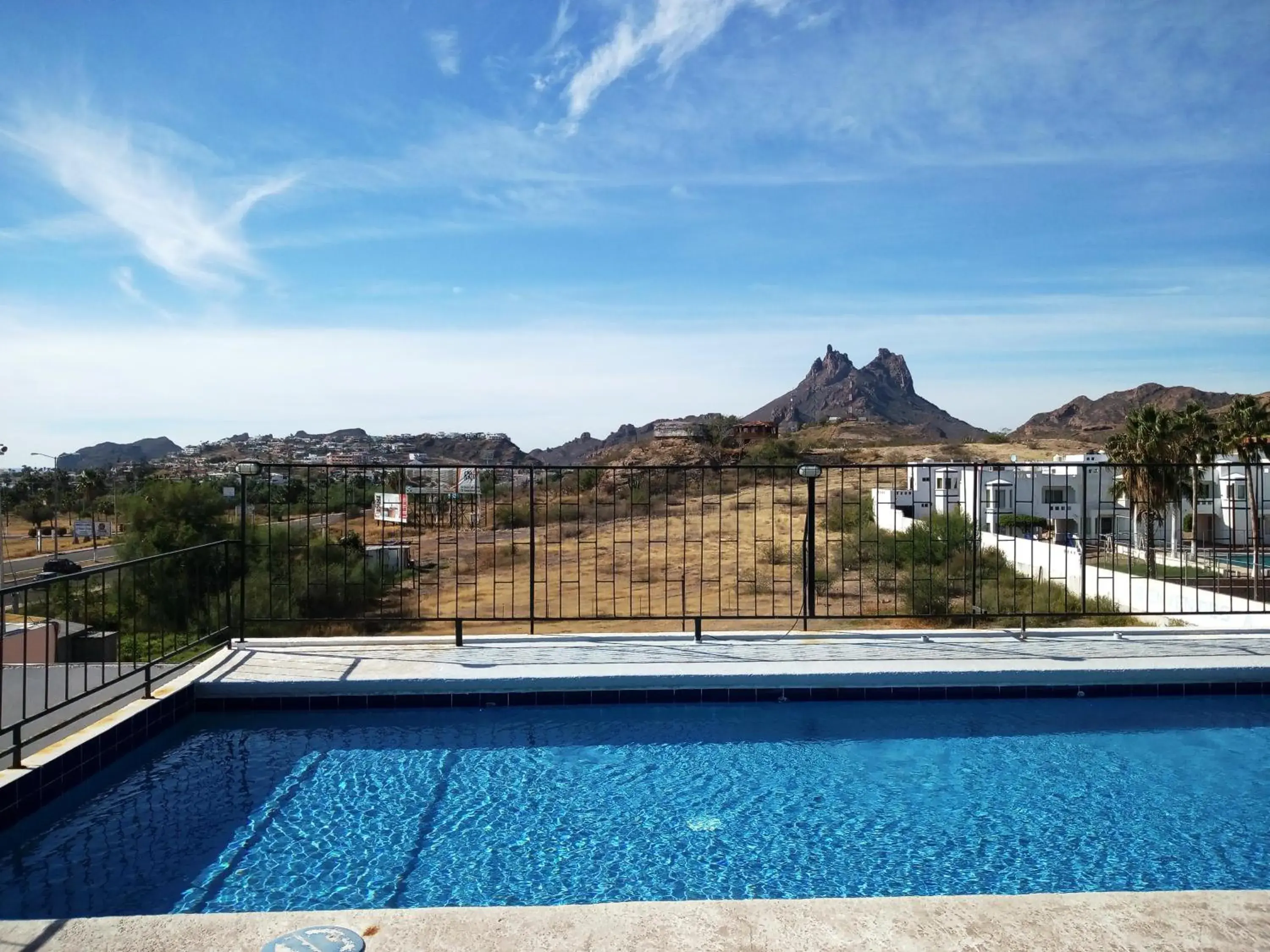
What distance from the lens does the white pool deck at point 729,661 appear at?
18.3ft

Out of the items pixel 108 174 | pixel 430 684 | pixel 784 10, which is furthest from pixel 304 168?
pixel 430 684

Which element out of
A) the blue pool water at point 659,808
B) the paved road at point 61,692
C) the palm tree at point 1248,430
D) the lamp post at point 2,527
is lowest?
the blue pool water at point 659,808

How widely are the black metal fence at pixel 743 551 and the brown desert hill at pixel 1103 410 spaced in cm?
4801

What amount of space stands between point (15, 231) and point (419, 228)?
17.6 ft

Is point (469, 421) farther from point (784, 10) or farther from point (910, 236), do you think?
point (784, 10)

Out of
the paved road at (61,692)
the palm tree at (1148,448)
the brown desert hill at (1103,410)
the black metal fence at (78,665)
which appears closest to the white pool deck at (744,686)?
the black metal fence at (78,665)

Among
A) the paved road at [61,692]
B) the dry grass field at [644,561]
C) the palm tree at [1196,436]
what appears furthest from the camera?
the palm tree at [1196,436]

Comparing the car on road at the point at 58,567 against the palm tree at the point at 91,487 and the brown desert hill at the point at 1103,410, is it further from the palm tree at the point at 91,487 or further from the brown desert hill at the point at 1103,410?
the brown desert hill at the point at 1103,410

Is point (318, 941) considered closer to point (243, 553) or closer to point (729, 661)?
point (729, 661)

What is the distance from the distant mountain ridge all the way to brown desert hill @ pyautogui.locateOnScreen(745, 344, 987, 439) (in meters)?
62.3

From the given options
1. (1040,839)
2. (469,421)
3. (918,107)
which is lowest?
(1040,839)

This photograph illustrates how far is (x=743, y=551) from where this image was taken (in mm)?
23688

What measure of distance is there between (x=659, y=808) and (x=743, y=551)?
1966 cm

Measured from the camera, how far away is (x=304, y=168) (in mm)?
12031
